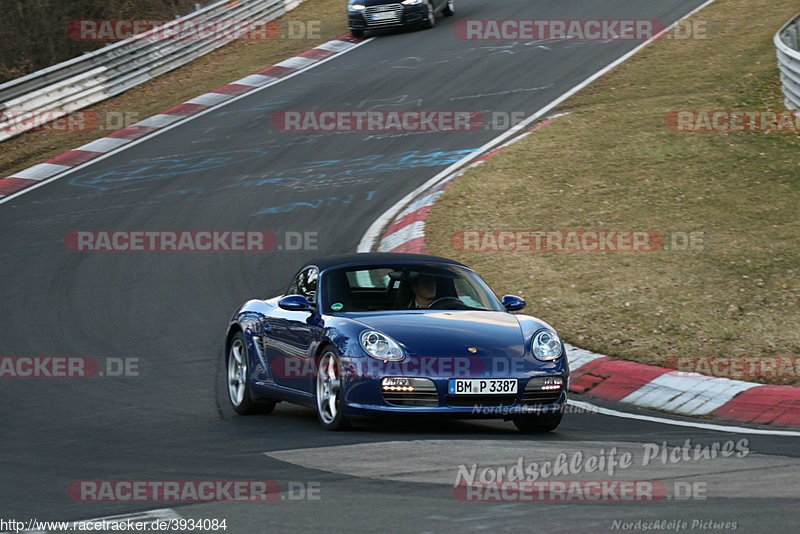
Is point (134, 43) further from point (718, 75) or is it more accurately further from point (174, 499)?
point (174, 499)

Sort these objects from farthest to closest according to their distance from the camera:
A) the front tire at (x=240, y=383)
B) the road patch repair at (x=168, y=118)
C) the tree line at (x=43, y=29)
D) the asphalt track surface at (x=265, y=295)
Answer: the tree line at (x=43, y=29)
the road patch repair at (x=168, y=118)
the front tire at (x=240, y=383)
the asphalt track surface at (x=265, y=295)

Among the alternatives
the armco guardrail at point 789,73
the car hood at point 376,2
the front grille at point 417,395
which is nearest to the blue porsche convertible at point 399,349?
the front grille at point 417,395

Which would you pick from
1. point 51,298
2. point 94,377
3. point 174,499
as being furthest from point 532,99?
point 174,499

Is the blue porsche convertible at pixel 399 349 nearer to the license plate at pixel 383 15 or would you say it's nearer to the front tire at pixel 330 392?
the front tire at pixel 330 392

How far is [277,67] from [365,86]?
3497 millimetres

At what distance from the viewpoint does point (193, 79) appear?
26828 mm

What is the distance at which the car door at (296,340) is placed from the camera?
8.72 metres

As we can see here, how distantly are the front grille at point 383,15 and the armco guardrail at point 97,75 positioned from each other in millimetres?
3631

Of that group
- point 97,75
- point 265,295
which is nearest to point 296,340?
point 265,295

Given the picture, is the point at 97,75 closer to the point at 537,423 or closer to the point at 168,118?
the point at 168,118

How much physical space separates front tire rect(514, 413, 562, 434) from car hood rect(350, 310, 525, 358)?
48 cm

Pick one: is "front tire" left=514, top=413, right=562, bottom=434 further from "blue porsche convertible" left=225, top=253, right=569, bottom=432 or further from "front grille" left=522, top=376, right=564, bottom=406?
"front grille" left=522, top=376, right=564, bottom=406

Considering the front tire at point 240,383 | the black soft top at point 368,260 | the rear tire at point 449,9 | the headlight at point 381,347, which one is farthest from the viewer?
the rear tire at point 449,9

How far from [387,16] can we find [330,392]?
21859 millimetres
